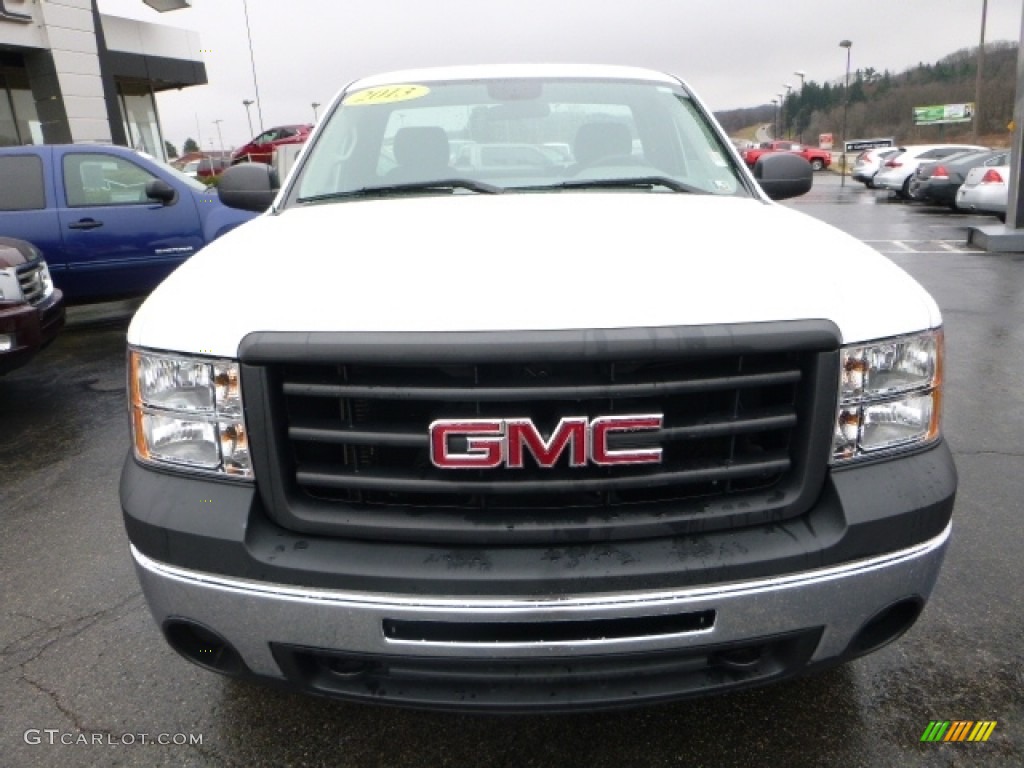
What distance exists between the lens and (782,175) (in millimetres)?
3350

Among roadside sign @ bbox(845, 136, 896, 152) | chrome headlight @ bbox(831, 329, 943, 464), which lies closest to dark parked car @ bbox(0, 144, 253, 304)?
chrome headlight @ bbox(831, 329, 943, 464)

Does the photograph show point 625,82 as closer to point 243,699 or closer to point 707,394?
point 707,394

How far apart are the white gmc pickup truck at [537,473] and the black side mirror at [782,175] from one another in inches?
60.5

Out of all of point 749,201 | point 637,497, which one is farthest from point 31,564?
point 749,201

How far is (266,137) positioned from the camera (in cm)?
2761

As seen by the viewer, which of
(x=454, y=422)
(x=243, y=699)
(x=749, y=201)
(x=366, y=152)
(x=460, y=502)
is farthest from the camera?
(x=366, y=152)

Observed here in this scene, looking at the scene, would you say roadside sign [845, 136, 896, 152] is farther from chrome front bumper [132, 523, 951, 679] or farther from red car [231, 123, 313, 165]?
chrome front bumper [132, 523, 951, 679]

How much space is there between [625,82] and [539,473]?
2322 millimetres

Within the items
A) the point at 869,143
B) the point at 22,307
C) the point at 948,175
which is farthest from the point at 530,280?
the point at 869,143

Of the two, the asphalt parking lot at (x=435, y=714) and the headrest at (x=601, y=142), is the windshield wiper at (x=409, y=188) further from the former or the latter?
the asphalt parking lot at (x=435, y=714)

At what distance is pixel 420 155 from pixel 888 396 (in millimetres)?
1935

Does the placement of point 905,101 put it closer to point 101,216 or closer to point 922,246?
point 922,246

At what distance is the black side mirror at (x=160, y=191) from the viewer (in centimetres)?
732

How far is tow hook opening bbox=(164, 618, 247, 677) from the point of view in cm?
176
